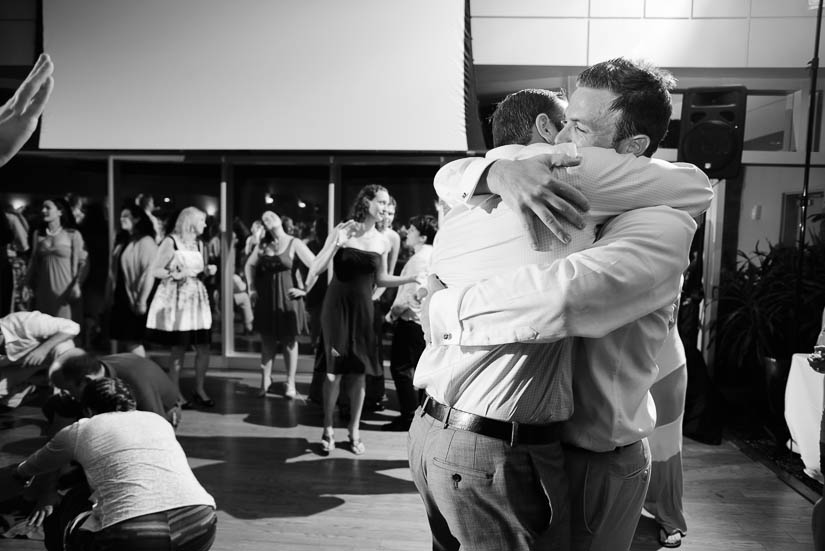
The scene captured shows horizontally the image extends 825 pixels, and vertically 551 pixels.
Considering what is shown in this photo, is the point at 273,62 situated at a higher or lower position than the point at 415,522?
higher

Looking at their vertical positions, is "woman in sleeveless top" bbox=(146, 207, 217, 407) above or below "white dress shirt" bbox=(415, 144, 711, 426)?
below

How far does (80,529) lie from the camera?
6.03 ft

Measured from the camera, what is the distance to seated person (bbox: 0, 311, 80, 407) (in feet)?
11.1

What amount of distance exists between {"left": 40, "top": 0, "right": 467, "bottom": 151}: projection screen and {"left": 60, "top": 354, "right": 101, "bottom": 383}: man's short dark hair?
1455 millimetres

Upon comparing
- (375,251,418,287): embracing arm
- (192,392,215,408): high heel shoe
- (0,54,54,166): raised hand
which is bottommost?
(192,392,215,408): high heel shoe

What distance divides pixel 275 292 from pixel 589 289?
4778 mm

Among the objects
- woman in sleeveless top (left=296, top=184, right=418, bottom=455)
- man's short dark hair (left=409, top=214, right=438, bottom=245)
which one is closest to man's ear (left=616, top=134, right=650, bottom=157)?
woman in sleeveless top (left=296, top=184, right=418, bottom=455)

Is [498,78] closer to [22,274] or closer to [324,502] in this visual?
[324,502]

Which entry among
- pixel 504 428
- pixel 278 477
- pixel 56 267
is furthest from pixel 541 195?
pixel 56 267

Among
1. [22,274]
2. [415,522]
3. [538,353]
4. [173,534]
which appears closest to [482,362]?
[538,353]

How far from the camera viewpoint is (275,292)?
5.38m

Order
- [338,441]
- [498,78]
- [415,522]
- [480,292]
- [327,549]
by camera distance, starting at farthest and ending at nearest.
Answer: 1. [498,78]
2. [338,441]
3. [415,522]
4. [327,549]
5. [480,292]

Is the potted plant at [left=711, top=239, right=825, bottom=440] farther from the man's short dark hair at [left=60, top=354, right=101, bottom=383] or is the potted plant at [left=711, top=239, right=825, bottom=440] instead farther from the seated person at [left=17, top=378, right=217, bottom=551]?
the man's short dark hair at [left=60, top=354, right=101, bottom=383]

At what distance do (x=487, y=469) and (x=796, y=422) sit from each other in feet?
10.8
